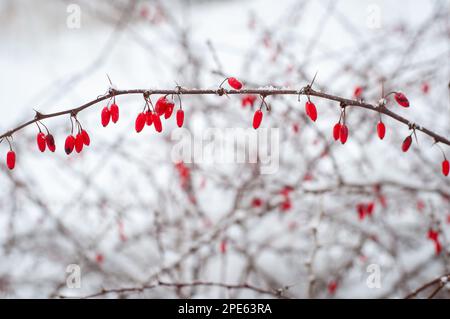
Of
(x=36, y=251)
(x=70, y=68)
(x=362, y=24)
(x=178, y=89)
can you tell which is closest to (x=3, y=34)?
(x=70, y=68)

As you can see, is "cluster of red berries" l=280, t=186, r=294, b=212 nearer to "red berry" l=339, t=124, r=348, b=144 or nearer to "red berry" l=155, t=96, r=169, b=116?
"red berry" l=339, t=124, r=348, b=144

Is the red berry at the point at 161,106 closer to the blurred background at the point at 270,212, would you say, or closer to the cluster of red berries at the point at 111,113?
the cluster of red berries at the point at 111,113

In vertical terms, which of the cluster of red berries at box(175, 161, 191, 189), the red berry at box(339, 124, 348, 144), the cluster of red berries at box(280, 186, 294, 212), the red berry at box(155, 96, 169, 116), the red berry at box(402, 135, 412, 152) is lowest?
the red berry at box(402, 135, 412, 152)

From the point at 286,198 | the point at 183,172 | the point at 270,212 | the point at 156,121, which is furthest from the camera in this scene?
the point at 270,212

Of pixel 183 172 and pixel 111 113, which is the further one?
pixel 183 172

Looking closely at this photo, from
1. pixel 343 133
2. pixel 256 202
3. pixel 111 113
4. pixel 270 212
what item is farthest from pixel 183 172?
→ pixel 343 133

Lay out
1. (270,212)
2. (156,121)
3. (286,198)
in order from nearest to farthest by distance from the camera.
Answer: (156,121)
(286,198)
(270,212)

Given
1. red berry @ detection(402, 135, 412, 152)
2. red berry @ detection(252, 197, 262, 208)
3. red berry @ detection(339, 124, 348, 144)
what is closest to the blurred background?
red berry @ detection(252, 197, 262, 208)

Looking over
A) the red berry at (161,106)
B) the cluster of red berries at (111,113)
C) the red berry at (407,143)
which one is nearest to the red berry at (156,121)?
the red berry at (161,106)

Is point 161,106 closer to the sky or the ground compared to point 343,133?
closer to the sky

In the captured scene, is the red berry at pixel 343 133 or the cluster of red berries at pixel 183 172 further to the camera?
the cluster of red berries at pixel 183 172

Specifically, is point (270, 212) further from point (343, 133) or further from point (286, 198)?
point (343, 133)
